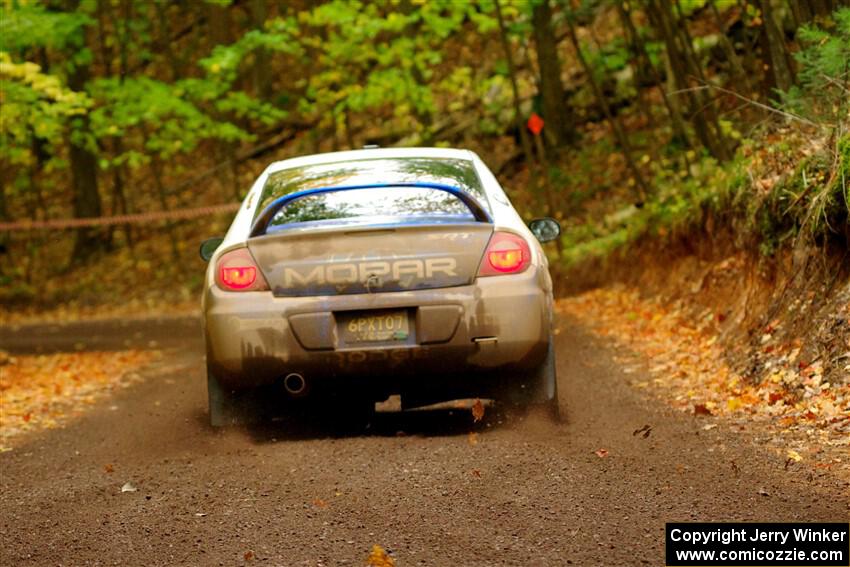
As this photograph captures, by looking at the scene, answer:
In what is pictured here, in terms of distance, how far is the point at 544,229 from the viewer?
7.61 metres

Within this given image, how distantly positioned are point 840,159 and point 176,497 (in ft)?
15.6

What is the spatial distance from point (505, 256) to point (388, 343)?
82cm

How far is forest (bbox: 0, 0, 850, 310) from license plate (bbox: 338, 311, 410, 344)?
2.90m

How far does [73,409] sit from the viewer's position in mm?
10266

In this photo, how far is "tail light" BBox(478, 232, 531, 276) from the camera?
6512 millimetres

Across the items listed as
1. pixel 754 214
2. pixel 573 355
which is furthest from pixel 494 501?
pixel 573 355

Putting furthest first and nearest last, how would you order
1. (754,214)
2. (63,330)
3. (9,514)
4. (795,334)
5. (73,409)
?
(63,330), (73,409), (754,214), (795,334), (9,514)

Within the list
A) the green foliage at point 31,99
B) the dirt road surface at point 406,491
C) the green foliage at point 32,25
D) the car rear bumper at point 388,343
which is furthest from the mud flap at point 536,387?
the green foliage at point 32,25

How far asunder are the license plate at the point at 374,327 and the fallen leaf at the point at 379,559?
2255 mm

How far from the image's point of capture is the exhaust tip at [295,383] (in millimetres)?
6474

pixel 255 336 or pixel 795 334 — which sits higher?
pixel 255 336

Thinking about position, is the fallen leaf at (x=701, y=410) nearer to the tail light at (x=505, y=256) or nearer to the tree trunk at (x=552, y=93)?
the tail light at (x=505, y=256)

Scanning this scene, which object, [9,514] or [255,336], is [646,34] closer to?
[255,336]

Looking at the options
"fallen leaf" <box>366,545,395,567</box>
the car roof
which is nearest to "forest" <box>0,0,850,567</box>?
"fallen leaf" <box>366,545,395,567</box>
